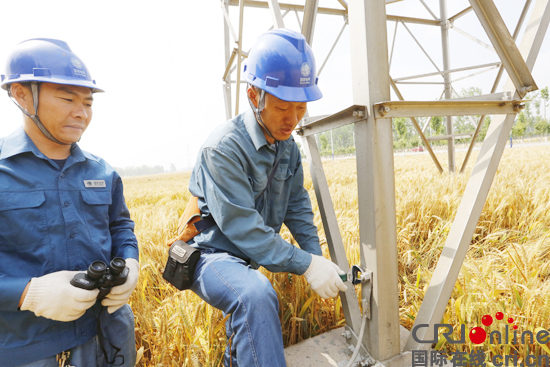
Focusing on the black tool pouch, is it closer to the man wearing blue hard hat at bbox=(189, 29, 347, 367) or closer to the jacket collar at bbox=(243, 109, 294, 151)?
the man wearing blue hard hat at bbox=(189, 29, 347, 367)

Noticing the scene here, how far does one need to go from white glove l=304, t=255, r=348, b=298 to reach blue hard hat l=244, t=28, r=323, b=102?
0.91 m

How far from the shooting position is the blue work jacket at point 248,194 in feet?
5.13

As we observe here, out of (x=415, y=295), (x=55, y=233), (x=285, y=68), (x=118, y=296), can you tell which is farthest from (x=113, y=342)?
(x=415, y=295)

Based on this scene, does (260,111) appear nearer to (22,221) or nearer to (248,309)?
(248,309)

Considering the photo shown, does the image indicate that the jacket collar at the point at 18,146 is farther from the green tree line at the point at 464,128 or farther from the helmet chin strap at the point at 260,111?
the green tree line at the point at 464,128

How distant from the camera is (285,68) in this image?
1564 mm

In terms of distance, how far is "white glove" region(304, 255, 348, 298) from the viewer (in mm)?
1625

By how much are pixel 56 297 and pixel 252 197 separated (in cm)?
97

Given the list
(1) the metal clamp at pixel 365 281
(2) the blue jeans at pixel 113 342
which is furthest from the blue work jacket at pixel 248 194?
(2) the blue jeans at pixel 113 342

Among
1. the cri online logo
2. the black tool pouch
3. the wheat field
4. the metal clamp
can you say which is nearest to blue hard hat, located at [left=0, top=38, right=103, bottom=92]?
the black tool pouch

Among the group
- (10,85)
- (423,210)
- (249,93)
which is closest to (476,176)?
(249,93)

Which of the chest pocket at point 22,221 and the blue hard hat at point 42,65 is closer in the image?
the chest pocket at point 22,221

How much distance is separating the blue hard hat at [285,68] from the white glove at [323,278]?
912 mm

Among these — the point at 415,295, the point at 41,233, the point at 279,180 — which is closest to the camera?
the point at 41,233
